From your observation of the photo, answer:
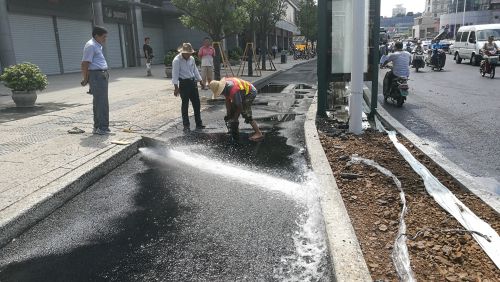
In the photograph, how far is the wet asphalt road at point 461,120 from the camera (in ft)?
19.5

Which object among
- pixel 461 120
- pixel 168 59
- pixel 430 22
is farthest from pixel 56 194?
pixel 430 22

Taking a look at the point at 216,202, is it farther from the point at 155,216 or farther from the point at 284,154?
the point at 284,154

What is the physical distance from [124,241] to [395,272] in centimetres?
236

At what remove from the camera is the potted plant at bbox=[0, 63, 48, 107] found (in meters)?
10.4

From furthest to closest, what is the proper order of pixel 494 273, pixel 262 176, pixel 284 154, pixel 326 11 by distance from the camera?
pixel 326 11 → pixel 284 154 → pixel 262 176 → pixel 494 273

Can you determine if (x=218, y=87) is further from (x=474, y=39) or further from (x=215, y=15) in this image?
(x=474, y=39)

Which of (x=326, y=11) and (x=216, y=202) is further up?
(x=326, y=11)

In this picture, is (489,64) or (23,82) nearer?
(23,82)

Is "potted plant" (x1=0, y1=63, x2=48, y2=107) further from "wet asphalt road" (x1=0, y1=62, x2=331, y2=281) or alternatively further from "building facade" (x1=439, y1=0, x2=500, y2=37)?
"building facade" (x1=439, y1=0, x2=500, y2=37)

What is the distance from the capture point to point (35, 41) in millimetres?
22234

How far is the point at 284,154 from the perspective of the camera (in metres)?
6.57

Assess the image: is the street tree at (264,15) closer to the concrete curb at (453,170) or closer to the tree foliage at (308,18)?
the concrete curb at (453,170)

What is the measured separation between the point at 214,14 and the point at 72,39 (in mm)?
13544

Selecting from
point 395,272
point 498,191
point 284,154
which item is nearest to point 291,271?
point 395,272
